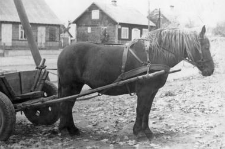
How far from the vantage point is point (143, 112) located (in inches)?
233

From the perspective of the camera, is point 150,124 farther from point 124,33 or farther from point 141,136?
point 124,33

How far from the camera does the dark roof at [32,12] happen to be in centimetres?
3183

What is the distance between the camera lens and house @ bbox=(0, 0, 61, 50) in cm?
3177

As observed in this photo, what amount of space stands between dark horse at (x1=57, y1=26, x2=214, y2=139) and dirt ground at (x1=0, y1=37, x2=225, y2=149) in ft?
1.82

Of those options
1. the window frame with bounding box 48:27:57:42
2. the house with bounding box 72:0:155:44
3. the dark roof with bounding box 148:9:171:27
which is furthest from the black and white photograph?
the dark roof with bounding box 148:9:171:27

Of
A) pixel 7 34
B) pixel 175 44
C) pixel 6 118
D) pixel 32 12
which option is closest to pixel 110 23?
pixel 32 12

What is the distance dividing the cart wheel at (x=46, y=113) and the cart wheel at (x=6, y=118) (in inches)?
51.8

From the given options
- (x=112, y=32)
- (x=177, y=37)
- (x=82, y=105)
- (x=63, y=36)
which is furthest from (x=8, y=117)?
(x=63, y=36)

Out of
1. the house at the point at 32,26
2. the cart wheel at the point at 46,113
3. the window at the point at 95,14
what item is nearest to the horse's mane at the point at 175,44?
the cart wheel at the point at 46,113

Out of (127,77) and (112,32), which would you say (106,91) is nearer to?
(127,77)

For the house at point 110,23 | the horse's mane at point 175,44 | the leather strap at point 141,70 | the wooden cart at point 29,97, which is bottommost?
the wooden cart at point 29,97

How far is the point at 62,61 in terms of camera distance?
20.9ft

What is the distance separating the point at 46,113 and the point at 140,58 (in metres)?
2.49

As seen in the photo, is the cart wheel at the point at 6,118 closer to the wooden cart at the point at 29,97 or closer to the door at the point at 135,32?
the wooden cart at the point at 29,97
